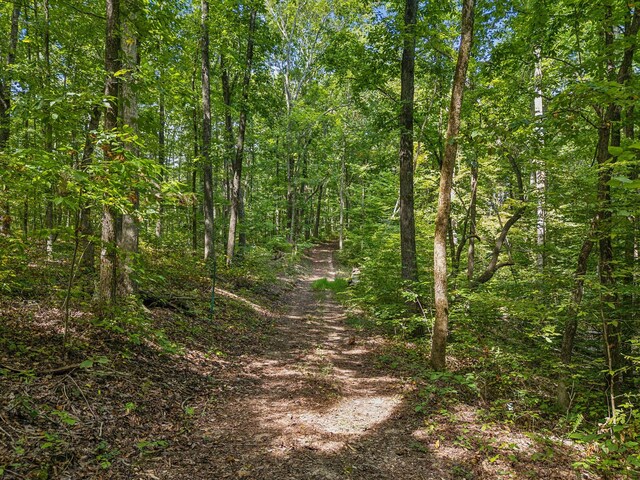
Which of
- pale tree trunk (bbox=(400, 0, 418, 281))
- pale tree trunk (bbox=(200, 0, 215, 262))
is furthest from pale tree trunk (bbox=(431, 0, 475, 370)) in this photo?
pale tree trunk (bbox=(200, 0, 215, 262))

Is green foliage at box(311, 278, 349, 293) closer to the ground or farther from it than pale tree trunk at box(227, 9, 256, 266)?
closer to the ground

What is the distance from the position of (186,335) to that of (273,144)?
2169 cm

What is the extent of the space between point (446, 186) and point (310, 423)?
4.61 meters

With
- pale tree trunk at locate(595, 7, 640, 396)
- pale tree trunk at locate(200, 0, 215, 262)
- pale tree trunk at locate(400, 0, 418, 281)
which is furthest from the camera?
pale tree trunk at locate(200, 0, 215, 262)

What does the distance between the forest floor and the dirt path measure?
2 cm

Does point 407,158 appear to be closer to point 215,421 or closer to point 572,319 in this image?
point 572,319

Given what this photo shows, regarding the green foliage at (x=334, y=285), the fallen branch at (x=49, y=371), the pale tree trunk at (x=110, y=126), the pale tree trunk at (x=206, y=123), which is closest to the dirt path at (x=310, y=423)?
the fallen branch at (x=49, y=371)

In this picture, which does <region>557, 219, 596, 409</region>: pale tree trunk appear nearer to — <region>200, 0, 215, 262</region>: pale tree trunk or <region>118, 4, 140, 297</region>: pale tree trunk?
<region>118, 4, 140, 297</region>: pale tree trunk

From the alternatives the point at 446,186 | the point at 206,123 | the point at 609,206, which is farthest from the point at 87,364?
the point at 206,123

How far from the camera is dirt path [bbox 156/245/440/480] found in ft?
12.2

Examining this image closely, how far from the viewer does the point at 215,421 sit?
183 inches

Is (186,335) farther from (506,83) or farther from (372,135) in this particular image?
(506,83)

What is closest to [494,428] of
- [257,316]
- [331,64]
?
[257,316]

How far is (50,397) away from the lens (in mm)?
3701
